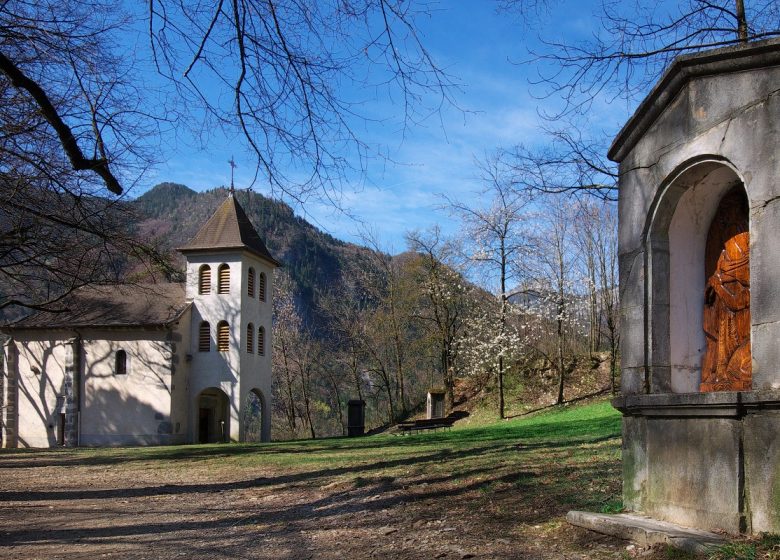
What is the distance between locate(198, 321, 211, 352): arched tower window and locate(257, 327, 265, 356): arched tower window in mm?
2555

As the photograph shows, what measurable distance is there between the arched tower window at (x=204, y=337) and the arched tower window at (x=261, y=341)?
2.55 meters

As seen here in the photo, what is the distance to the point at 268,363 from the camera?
3656 centimetres

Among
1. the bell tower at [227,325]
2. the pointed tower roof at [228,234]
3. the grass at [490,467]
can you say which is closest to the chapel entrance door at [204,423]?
the bell tower at [227,325]

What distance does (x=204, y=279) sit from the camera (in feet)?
115

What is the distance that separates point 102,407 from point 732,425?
32.6 m

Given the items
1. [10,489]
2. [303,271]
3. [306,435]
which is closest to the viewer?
[10,489]

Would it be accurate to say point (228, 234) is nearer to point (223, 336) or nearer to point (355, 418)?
point (223, 336)

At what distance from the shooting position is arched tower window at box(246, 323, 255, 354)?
113ft

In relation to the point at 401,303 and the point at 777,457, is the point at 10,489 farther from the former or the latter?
the point at 401,303

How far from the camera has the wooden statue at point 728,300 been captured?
18.8 ft

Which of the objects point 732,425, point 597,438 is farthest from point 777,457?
point 597,438

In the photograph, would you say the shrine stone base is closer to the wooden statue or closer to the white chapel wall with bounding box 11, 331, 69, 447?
the wooden statue

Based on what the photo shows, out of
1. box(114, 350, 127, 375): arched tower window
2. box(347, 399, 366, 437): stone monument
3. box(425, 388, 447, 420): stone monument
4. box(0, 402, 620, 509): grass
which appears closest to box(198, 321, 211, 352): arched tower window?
box(114, 350, 127, 375): arched tower window

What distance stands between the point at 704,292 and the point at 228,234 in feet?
101
